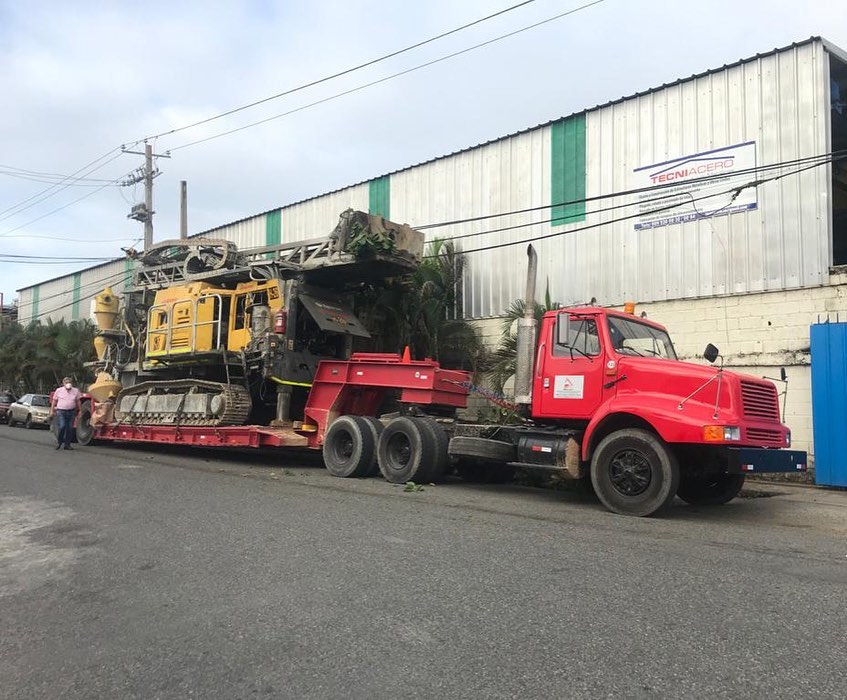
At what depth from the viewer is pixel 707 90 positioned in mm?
13781

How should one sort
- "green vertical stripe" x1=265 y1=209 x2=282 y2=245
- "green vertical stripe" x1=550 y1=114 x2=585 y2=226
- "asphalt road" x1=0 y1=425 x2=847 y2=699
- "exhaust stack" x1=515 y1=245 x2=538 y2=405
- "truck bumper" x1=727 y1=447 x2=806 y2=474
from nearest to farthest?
"asphalt road" x1=0 y1=425 x2=847 y2=699, "truck bumper" x1=727 y1=447 x2=806 y2=474, "exhaust stack" x1=515 y1=245 x2=538 y2=405, "green vertical stripe" x1=550 y1=114 x2=585 y2=226, "green vertical stripe" x1=265 y1=209 x2=282 y2=245

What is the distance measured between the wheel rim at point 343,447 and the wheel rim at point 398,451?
89 centimetres

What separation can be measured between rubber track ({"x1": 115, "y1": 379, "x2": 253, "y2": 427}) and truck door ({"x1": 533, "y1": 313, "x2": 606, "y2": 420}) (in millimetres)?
6572

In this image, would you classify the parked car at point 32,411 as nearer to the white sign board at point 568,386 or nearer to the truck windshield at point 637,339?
the white sign board at point 568,386

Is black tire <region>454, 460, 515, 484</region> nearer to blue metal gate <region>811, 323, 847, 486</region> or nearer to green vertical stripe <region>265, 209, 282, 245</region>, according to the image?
blue metal gate <region>811, 323, 847, 486</region>

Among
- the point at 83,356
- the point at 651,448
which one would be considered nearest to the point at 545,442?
the point at 651,448

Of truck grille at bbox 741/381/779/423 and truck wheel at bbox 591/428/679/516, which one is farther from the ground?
truck grille at bbox 741/381/779/423

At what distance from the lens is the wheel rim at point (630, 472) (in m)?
7.77

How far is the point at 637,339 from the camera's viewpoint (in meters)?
8.95

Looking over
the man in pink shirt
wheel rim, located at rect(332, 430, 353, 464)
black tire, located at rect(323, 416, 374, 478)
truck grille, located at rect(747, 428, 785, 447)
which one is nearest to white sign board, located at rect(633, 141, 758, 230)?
truck grille, located at rect(747, 428, 785, 447)

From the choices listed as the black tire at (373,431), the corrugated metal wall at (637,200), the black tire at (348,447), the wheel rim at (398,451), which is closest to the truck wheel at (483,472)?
the wheel rim at (398,451)

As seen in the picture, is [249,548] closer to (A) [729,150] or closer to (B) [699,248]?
(B) [699,248]

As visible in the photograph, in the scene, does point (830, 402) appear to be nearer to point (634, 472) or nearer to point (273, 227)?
point (634, 472)

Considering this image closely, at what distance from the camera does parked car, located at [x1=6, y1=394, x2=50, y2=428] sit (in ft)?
82.4
